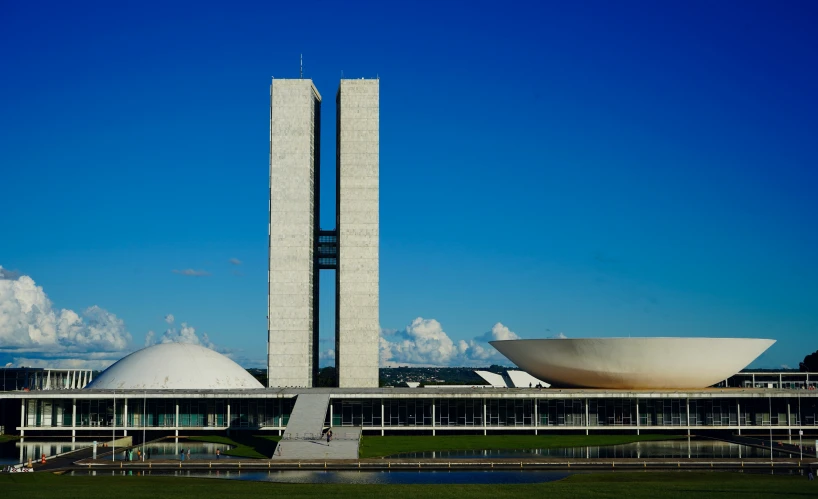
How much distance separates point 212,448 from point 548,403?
25.2 meters

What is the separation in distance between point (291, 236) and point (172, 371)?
20957 millimetres

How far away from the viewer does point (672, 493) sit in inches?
1427

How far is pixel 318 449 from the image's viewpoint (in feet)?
167

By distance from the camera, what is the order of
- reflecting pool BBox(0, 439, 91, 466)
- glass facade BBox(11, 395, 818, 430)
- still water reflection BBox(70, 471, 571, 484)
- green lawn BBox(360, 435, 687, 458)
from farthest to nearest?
glass facade BBox(11, 395, 818, 430)
green lawn BBox(360, 435, 687, 458)
reflecting pool BBox(0, 439, 91, 466)
still water reflection BBox(70, 471, 571, 484)

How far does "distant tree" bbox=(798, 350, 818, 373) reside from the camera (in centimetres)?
14188

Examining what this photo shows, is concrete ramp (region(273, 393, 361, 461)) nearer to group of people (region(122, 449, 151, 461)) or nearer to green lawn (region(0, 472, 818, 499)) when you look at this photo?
group of people (region(122, 449, 151, 461))

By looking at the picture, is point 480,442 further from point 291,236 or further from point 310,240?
point 291,236

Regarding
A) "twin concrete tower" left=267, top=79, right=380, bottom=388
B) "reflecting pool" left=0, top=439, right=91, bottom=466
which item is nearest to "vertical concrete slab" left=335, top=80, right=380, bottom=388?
"twin concrete tower" left=267, top=79, right=380, bottom=388

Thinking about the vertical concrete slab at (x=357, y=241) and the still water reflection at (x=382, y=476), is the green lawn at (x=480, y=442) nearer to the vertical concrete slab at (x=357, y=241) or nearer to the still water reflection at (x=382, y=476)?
the still water reflection at (x=382, y=476)

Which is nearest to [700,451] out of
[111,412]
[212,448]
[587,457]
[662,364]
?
[587,457]

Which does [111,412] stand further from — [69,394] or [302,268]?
[302,268]

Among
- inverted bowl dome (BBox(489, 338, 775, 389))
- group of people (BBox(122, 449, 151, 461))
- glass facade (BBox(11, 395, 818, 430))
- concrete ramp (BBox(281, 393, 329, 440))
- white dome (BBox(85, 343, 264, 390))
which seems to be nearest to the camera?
group of people (BBox(122, 449, 151, 461))

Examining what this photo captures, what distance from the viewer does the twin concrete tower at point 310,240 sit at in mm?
88188

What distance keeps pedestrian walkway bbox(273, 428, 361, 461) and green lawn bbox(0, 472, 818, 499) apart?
8.96 metres
